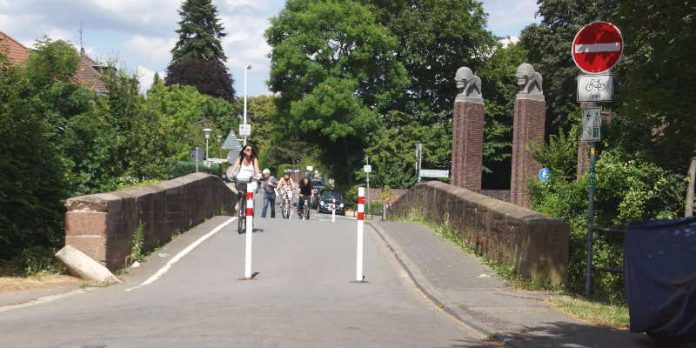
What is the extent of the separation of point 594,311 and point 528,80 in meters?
18.5

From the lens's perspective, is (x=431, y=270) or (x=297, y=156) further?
(x=297, y=156)

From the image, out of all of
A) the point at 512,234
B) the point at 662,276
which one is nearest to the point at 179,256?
the point at 512,234

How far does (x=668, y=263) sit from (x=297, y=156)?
88.4 m

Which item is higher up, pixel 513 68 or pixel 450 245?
pixel 513 68

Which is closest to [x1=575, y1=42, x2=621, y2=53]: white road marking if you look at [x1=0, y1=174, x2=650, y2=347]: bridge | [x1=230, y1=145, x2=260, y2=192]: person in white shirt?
[x1=0, y1=174, x2=650, y2=347]: bridge

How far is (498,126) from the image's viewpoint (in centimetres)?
5531

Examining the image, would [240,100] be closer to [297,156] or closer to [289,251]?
[297,156]

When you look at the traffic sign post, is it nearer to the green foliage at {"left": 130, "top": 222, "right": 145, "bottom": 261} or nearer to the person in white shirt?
the green foliage at {"left": 130, "top": 222, "right": 145, "bottom": 261}

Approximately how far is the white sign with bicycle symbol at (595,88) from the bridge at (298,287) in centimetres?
184

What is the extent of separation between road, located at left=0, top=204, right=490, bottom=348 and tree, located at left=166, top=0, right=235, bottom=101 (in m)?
77.9

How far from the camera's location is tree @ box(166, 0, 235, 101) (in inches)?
3578

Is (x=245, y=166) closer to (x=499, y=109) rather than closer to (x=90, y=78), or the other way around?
(x=90, y=78)

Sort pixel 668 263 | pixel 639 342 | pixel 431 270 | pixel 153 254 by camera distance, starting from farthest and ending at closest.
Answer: pixel 153 254
pixel 431 270
pixel 639 342
pixel 668 263

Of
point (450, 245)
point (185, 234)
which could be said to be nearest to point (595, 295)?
point (450, 245)
